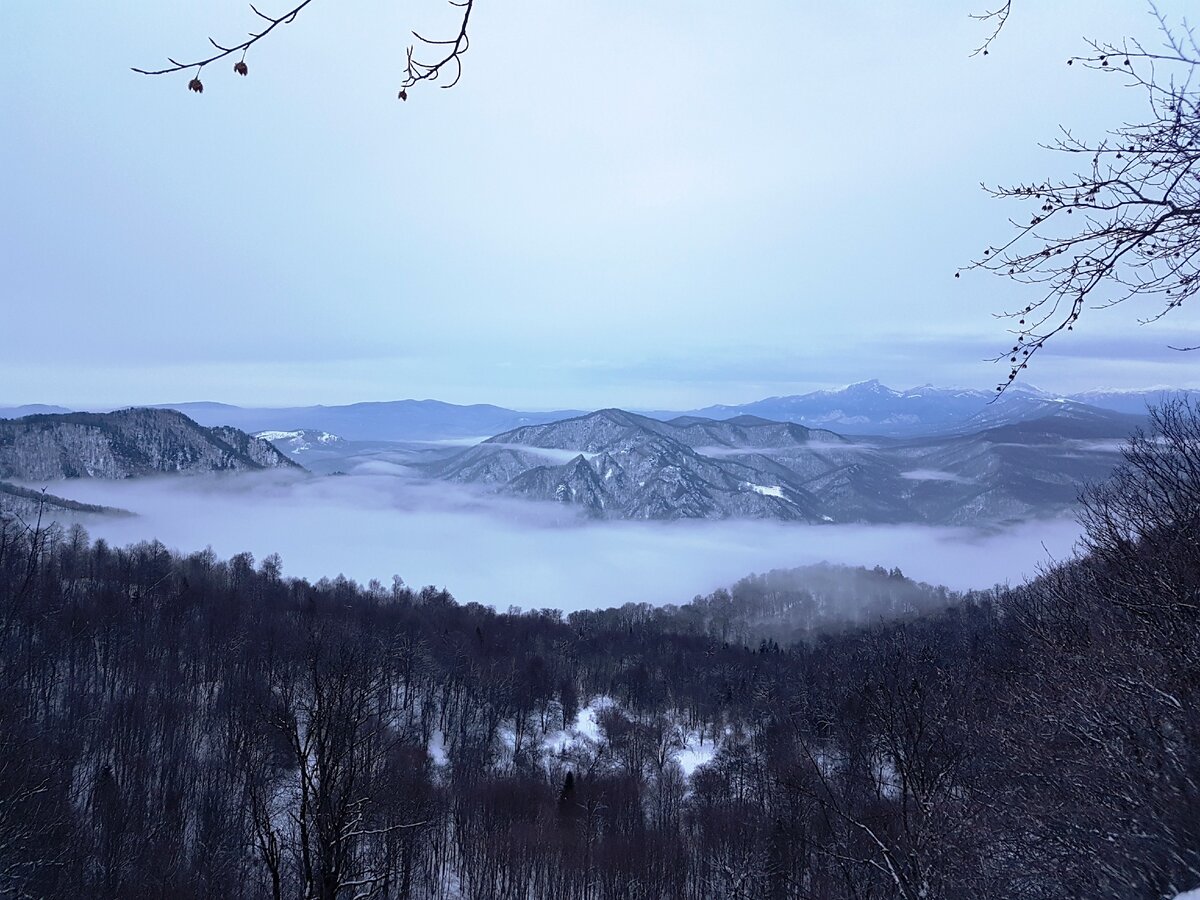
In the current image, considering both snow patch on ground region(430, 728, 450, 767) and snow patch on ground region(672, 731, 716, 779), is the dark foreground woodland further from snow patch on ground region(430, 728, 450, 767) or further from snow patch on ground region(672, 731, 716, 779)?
snow patch on ground region(672, 731, 716, 779)

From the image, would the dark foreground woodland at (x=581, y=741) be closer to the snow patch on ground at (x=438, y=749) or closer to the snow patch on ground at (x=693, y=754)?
the snow patch on ground at (x=438, y=749)

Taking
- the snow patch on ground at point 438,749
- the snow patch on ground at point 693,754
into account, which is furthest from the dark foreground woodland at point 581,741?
the snow patch on ground at point 693,754

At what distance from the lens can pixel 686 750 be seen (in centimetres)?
7438

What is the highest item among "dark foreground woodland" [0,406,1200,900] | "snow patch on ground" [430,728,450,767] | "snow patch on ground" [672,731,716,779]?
"dark foreground woodland" [0,406,1200,900]

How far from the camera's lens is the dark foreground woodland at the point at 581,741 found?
8883mm

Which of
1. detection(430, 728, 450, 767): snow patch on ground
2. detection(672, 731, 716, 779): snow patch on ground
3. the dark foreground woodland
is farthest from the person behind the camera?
→ detection(672, 731, 716, 779): snow patch on ground

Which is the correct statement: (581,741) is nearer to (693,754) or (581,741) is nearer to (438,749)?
(693,754)

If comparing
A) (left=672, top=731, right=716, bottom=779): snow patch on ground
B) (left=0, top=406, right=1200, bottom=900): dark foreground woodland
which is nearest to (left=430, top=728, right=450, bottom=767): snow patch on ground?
(left=0, top=406, right=1200, bottom=900): dark foreground woodland

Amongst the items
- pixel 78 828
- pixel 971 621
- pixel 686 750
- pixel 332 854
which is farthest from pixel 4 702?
pixel 971 621

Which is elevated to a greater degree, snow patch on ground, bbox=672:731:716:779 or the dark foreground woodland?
the dark foreground woodland

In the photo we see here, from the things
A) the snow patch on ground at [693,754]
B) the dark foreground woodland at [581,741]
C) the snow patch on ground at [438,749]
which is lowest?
the snow patch on ground at [693,754]

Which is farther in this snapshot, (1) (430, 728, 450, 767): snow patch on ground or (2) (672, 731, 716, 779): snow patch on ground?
(2) (672, 731, 716, 779): snow patch on ground

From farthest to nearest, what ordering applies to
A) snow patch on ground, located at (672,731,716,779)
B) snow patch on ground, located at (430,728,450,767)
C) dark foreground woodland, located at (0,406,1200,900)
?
snow patch on ground, located at (672,731,716,779) → snow patch on ground, located at (430,728,450,767) → dark foreground woodland, located at (0,406,1200,900)

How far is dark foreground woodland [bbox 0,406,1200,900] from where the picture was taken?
8.88m
